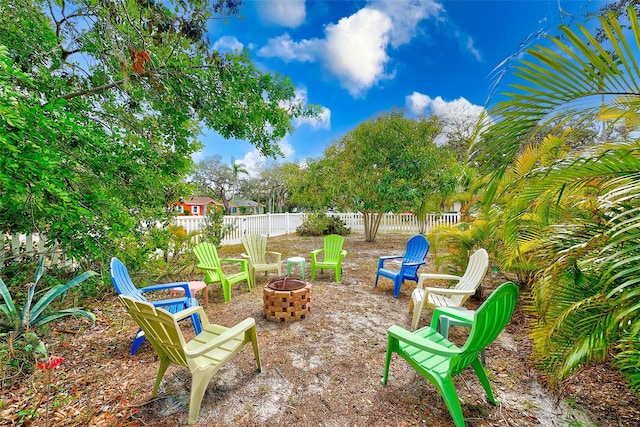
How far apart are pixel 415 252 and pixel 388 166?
15.5 feet

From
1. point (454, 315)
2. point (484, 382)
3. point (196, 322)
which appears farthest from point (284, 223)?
point (484, 382)

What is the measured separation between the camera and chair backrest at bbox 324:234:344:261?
209 inches

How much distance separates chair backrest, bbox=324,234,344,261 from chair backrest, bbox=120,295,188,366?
365 cm

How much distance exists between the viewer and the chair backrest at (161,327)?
1.71 m

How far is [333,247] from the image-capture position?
17.6 ft

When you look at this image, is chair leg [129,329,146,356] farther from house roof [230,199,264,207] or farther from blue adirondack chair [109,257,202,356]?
house roof [230,199,264,207]

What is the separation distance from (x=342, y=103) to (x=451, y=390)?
1080 centimetres

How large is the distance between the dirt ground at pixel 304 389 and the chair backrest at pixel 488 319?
538 millimetres

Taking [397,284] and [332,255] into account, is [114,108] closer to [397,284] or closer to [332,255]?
[332,255]

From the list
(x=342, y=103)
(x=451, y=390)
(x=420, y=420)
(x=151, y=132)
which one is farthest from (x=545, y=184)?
(x=342, y=103)

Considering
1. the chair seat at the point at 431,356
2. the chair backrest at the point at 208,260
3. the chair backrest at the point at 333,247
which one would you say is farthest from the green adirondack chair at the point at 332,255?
the chair seat at the point at 431,356

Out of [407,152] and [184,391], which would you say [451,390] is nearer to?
[184,391]

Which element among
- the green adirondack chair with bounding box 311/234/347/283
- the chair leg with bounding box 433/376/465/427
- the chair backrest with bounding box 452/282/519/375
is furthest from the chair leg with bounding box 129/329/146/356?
the green adirondack chair with bounding box 311/234/347/283

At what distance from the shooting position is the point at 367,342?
2885 millimetres
